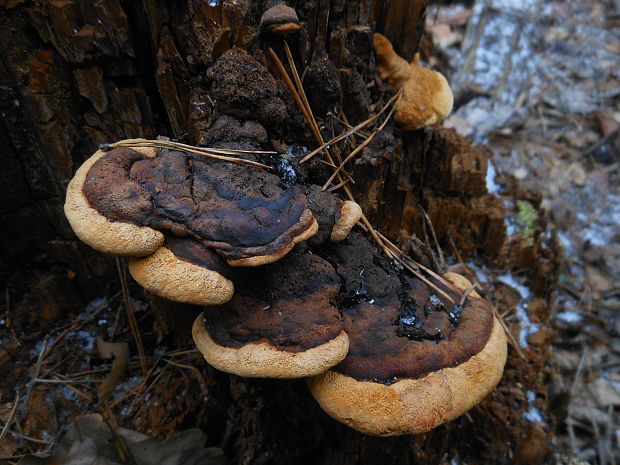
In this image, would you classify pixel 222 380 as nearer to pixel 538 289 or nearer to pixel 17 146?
pixel 17 146

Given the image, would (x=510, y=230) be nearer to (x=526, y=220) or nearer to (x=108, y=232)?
(x=526, y=220)

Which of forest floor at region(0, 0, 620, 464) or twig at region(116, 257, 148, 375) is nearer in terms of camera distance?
forest floor at region(0, 0, 620, 464)

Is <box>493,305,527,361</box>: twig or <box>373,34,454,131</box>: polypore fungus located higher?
<box>373,34,454,131</box>: polypore fungus

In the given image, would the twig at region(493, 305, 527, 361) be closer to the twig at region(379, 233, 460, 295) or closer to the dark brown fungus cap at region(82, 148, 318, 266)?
the twig at region(379, 233, 460, 295)

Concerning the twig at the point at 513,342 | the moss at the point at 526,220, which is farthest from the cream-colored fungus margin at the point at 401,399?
the moss at the point at 526,220

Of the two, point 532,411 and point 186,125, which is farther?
point 532,411

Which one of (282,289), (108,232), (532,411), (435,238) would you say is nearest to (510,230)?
(435,238)

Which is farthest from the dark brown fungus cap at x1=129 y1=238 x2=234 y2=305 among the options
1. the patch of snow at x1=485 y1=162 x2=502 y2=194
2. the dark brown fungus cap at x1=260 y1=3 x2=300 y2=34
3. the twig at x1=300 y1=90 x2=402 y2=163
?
the patch of snow at x1=485 y1=162 x2=502 y2=194

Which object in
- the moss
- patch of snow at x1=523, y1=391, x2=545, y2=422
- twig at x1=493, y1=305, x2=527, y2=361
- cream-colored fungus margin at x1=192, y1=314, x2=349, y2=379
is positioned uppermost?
cream-colored fungus margin at x1=192, y1=314, x2=349, y2=379
